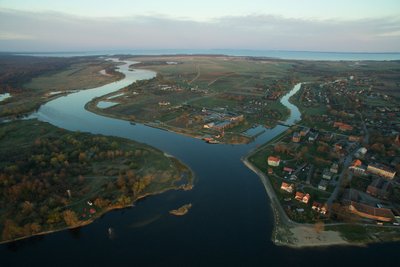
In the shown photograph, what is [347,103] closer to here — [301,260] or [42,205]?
[301,260]

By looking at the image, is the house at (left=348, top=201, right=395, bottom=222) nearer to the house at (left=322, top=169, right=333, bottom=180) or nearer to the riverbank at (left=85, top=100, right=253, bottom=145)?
the house at (left=322, top=169, right=333, bottom=180)

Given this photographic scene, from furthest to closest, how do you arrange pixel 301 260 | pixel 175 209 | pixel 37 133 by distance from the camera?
pixel 37 133
pixel 175 209
pixel 301 260

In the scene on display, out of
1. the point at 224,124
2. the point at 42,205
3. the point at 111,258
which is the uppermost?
the point at 224,124

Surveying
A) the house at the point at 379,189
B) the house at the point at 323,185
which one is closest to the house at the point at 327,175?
the house at the point at 323,185

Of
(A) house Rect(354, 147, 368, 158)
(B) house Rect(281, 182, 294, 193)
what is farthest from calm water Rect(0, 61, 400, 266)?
(A) house Rect(354, 147, 368, 158)

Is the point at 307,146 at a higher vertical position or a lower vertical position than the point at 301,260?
higher

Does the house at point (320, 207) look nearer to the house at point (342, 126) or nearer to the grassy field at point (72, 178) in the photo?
the grassy field at point (72, 178)

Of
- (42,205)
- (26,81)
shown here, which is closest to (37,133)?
(42,205)
